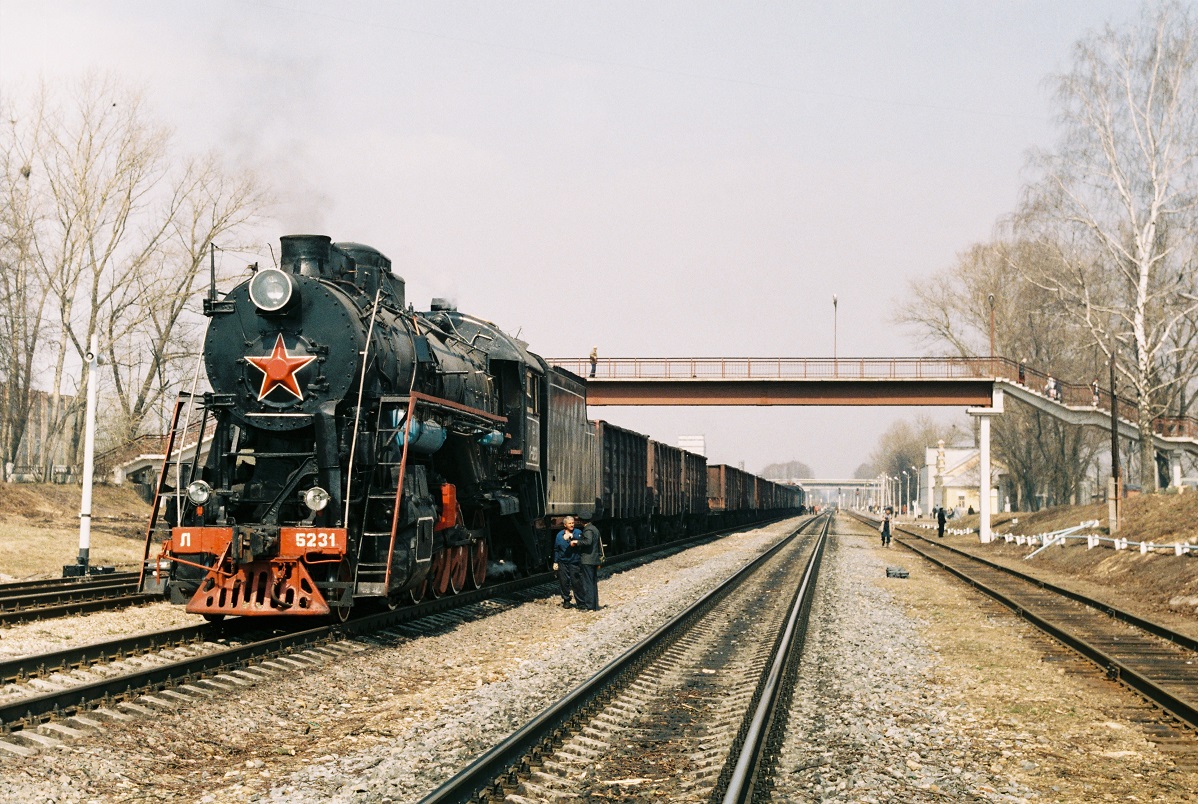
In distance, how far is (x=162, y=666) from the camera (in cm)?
820

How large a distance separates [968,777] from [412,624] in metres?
7.08

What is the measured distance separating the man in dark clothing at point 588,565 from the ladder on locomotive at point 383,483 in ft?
11.9

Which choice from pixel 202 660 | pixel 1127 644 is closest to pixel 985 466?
pixel 1127 644

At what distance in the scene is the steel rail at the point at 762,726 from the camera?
564 cm

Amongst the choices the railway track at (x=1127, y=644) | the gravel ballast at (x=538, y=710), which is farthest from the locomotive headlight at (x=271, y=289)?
the railway track at (x=1127, y=644)

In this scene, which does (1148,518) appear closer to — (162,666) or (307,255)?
(307,255)

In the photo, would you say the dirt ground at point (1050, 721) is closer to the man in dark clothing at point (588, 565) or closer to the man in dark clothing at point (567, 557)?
the man in dark clothing at point (588, 565)

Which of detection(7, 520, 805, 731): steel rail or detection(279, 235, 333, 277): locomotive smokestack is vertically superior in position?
detection(279, 235, 333, 277): locomotive smokestack

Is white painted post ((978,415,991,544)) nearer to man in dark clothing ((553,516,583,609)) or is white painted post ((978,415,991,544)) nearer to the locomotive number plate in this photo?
man in dark clothing ((553,516,583,609))

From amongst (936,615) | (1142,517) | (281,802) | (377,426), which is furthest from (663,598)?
(1142,517)

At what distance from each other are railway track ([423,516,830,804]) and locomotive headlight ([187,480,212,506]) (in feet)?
14.8

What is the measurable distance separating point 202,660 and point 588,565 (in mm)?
6462

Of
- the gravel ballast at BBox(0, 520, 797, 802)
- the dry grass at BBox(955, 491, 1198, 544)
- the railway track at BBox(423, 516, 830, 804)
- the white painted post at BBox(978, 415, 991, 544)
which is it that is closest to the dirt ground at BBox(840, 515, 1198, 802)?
the railway track at BBox(423, 516, 830, 804)

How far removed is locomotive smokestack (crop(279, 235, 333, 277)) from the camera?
11570 millimetres
